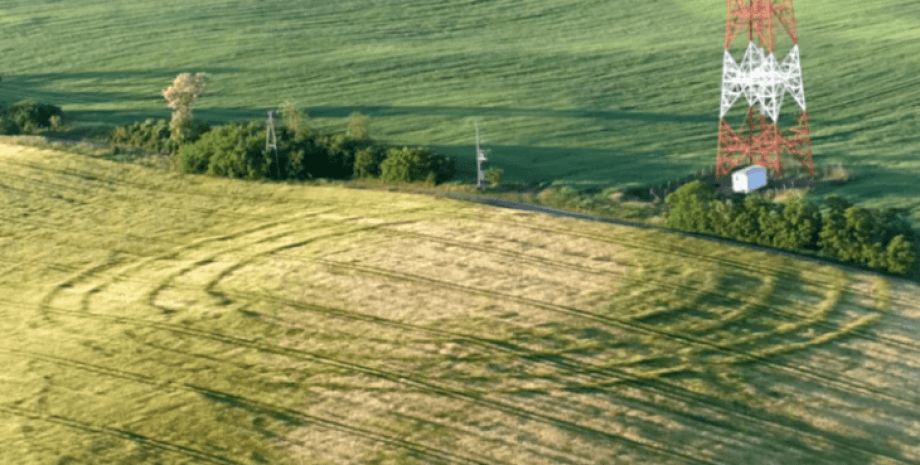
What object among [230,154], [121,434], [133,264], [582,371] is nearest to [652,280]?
[582,371]

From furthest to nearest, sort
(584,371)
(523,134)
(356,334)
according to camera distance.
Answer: (523,134) < (356,334) < (584,371)

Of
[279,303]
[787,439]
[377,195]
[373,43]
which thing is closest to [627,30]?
[373,43]

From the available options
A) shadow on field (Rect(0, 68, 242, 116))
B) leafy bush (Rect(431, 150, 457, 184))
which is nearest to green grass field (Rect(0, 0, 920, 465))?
shadow on field (Rect(0, 68, 242, 116))

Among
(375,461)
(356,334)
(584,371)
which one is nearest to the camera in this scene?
(375,461)

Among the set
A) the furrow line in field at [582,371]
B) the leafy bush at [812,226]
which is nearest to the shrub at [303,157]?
the furrow line in field at [582,371]

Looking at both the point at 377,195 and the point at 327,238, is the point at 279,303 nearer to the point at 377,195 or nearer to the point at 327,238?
the point at 327,238

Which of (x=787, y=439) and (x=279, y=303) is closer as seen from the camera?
(x=787, y=439)

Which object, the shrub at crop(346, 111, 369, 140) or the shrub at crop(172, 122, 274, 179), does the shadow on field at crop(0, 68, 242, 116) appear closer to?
the shrub at crop(172, 122, 274, 179)
